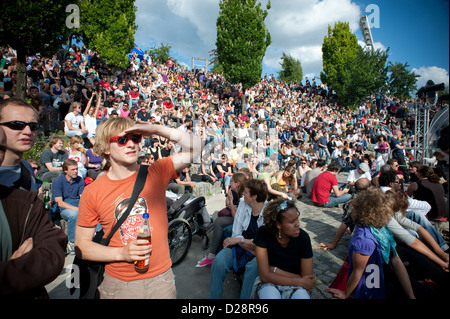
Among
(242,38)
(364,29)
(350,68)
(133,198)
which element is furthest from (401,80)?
(133,198)

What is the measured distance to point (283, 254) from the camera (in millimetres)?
2641

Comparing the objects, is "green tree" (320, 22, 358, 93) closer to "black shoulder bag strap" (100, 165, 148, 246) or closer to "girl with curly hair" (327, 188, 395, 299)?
"girl with curly hair" (327, 188, 395, 299)

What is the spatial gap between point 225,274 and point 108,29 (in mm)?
20062

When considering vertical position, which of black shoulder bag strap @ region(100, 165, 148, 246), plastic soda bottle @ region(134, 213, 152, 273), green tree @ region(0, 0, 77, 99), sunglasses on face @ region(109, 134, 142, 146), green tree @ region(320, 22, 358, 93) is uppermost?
green tree @ region(320, 22, 358, 93)

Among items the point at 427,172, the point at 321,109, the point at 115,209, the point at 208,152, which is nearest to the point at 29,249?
the point at 115,209

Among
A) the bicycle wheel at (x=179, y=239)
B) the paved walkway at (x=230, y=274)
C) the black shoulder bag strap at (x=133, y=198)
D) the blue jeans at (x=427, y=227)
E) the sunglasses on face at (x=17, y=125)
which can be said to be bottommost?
the paved walkway at (x=230, y=274)

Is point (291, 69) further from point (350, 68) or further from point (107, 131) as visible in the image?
point (107, 131)

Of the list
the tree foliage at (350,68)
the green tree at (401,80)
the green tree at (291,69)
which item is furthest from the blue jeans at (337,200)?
the green tree at (291,69)

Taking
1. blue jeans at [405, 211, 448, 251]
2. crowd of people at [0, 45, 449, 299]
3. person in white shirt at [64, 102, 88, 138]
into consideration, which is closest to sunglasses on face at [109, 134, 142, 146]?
crowd of people at [0, 45, 449, 299]

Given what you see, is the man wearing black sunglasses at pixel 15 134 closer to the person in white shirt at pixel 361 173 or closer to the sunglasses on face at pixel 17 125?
the sunglasses on face at pixel 17 125

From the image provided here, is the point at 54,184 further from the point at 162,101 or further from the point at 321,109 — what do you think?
the point at 321,109

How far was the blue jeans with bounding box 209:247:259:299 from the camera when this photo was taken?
9.58 ft

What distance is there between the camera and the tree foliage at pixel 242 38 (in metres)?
21.2

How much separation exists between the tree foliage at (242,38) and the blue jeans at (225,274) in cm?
2067
